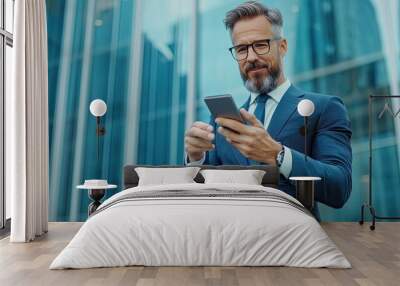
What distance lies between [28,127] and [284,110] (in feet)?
9.61

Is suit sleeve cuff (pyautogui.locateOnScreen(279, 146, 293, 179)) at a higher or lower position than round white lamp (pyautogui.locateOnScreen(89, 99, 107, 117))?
lower

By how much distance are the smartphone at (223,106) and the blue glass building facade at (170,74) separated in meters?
0.21

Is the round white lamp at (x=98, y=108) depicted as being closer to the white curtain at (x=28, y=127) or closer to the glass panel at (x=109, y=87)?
the glass panel at (x=109, y=87)

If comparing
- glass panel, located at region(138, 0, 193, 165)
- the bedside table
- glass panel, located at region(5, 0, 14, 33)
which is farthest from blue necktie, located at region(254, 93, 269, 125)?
glass panel, located at region(5, 0, 14, 33)

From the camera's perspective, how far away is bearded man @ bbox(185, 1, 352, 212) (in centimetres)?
642

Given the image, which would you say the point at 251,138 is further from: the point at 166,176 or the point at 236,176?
the point at 166,176

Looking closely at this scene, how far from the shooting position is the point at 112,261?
3.96 meters

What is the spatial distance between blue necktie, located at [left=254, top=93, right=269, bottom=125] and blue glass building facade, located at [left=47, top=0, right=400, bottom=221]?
192mm

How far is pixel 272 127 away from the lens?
255 inches

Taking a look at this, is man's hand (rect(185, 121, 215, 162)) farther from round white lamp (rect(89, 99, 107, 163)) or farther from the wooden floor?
the wooden floor

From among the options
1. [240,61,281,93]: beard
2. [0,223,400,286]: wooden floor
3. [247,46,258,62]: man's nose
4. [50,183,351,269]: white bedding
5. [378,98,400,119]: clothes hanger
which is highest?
[247,46,258,62]: man's nose

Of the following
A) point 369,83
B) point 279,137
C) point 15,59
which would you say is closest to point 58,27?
point 15,59

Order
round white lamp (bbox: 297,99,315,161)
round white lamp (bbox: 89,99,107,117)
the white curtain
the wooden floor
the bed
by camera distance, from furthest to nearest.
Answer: round white lamp (bbox: 89,99,107,117) < round white lamp (bbox: 297,99,315,161) < the white curtain < the bed < the wooden floor

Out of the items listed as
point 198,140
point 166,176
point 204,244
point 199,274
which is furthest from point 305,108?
point 199,274
